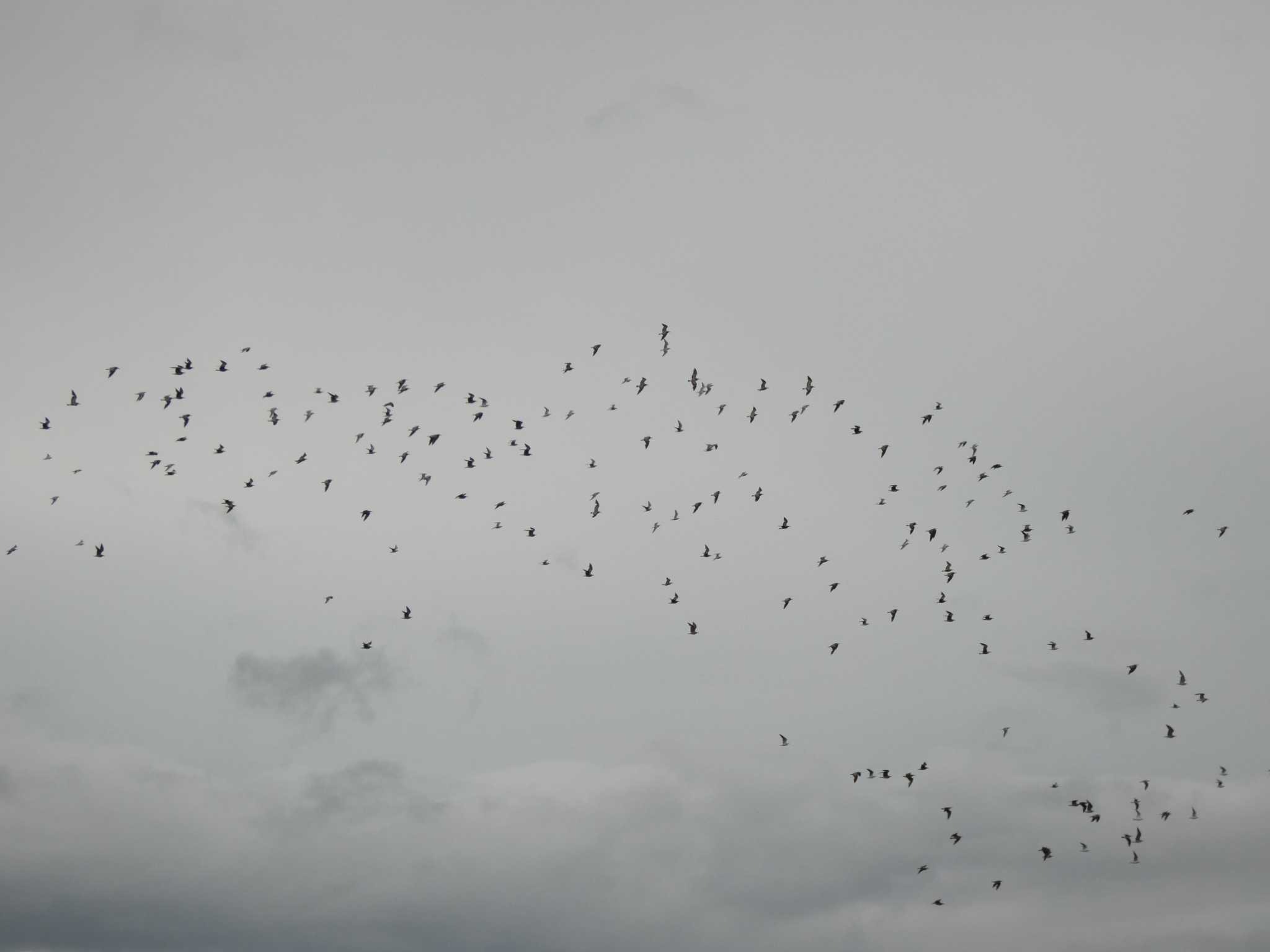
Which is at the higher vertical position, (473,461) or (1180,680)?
(473,461)

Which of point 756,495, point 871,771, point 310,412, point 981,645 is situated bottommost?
point 871,771

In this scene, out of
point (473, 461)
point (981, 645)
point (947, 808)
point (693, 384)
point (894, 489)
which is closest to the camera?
point (693, 384)

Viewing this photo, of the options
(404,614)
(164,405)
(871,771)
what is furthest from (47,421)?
(871,771)

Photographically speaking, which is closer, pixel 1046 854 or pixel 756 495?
pixel 756 495

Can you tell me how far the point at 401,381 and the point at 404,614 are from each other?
24.3 metres

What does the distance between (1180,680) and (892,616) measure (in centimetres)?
3191

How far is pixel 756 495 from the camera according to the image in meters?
152

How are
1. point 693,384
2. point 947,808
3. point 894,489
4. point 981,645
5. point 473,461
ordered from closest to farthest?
point 693,384
point 473,461
point 894,489
point 981,645
point 947,808

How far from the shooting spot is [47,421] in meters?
142

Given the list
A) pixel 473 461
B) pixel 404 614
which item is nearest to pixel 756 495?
pixel 473 461

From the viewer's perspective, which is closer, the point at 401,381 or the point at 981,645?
the point at 401,381

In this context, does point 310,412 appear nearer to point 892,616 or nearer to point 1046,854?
point 892,616

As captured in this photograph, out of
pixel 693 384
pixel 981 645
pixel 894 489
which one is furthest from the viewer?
pixel 981 645

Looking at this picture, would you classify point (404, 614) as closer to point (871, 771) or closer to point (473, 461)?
point (473, 461)
